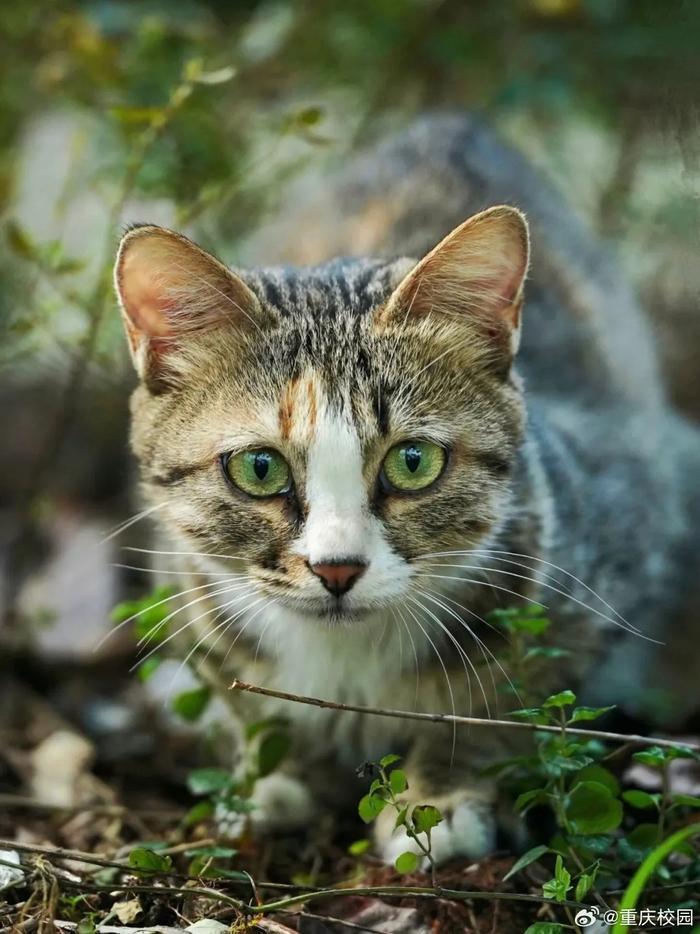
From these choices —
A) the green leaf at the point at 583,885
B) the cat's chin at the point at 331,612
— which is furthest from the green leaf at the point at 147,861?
the green leaf at the point at 583,885

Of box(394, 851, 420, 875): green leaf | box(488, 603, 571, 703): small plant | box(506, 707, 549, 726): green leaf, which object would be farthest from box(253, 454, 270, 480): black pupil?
box(394, 851, 420, 875): green leaf

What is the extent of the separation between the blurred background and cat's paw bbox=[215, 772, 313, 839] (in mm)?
620

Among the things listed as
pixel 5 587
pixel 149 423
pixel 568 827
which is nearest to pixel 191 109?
pixel 149 423

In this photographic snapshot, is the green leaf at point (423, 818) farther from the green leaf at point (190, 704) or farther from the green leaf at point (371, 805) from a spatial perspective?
the green leaf at point (190, 704)

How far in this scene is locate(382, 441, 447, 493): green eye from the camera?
207 cm

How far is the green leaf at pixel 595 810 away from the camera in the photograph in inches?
78.6

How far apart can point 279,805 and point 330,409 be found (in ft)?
3.53

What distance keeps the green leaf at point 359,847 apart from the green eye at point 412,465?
0.79 metres

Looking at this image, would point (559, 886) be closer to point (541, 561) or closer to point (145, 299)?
point (541, 561)

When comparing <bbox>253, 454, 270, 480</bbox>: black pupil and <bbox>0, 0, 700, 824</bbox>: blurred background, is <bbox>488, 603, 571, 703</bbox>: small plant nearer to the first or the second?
<bbox>253, 454, 270, 480</bbox>: black pupil

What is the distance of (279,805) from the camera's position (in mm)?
2570

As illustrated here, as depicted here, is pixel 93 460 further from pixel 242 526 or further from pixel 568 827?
pixel 568 827

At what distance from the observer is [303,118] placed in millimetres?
2646

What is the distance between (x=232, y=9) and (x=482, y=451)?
137 inches
